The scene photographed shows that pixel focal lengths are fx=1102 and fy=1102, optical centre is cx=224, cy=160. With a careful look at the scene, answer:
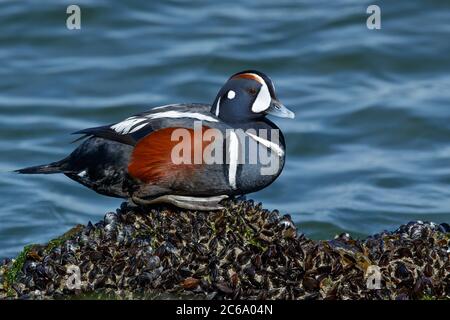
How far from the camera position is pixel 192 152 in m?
7.54

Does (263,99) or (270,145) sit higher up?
(263,99)

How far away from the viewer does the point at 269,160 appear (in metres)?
7.71

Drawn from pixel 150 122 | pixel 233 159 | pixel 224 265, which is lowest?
pixel 224 265

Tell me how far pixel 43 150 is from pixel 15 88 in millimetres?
2070

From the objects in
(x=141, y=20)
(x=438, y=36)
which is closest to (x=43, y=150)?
(x=141, y=20)

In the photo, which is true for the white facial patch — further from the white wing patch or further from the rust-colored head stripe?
the white wing patch

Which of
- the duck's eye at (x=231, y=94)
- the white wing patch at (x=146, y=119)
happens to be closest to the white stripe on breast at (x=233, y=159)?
the white wing patch at (x=146, y=119)

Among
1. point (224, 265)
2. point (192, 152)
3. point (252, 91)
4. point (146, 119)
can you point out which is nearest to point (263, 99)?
point (252, 91)

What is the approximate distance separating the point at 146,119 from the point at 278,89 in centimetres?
756

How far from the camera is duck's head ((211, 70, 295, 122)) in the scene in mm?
7902

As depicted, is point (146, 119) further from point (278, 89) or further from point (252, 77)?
point (278, 89)

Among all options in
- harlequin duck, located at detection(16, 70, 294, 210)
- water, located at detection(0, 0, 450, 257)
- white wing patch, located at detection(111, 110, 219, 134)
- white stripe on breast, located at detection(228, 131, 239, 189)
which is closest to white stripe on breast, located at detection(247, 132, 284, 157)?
harlequin duck, located at detection(16, 70, 294, 210)

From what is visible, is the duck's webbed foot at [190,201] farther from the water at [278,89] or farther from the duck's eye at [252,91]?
the water at [278,89]
